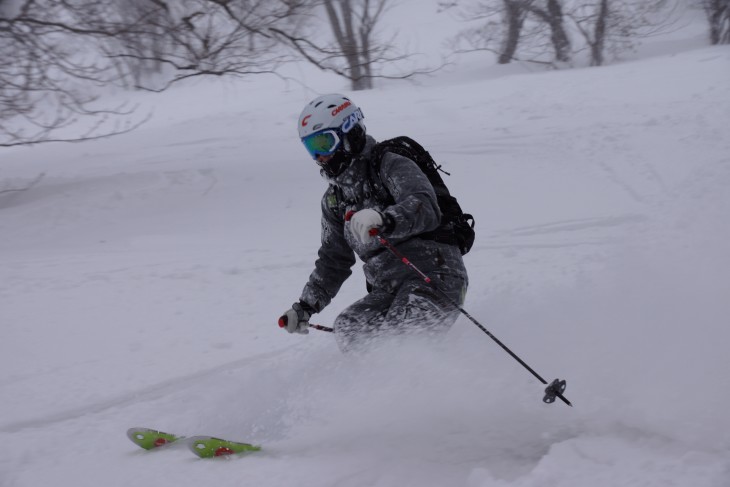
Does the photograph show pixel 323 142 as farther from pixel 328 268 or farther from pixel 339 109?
pixel 328 268

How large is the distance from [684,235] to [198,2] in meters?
6.94

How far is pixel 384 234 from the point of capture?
11.0ft

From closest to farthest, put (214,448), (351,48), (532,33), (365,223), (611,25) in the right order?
(365,223)
(214,448)
(351,48)
(611,25)
(532,33)

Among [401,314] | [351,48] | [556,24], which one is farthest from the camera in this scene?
[556,24]

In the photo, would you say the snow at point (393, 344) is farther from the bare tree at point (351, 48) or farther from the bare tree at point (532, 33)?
the bare tree at point (532, 33)

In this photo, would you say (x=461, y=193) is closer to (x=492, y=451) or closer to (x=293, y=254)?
(x=293, y=254)

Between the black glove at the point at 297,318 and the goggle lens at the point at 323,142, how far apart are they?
3.35 feet

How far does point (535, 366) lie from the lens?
4031 mm

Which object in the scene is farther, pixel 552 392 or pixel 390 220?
pixel 390 220

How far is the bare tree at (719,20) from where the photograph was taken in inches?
736

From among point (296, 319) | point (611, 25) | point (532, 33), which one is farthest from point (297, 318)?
point (611, 25)

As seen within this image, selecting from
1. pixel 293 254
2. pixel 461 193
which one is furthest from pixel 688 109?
pixel 293 254

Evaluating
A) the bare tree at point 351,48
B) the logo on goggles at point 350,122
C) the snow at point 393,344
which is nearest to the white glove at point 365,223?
the logo on goggles at point 350,122

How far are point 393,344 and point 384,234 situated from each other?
28.1 inches
